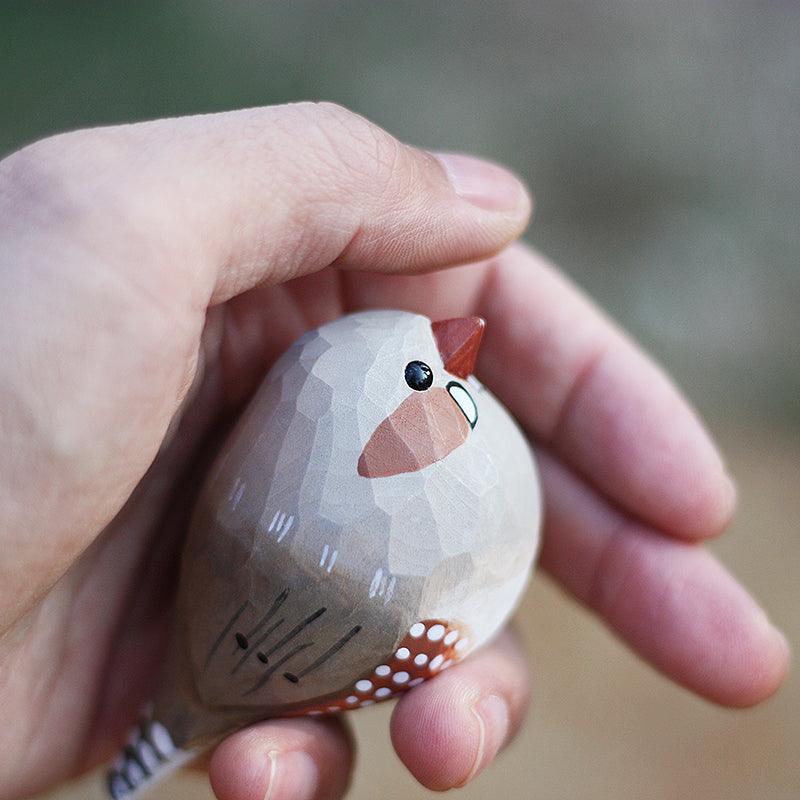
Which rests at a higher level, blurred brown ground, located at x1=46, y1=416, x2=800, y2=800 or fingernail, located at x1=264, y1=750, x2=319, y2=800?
fingernail, located at x1=264, y1=750, x2=319, y2=800

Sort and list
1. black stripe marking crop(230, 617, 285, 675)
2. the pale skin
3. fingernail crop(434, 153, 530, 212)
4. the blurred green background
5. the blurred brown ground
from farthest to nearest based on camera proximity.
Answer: the blurred green background → the blurred brown ground → fingernail crop(434, 153, 530, 212) → black stripe marking crop(230, 617, 285, 675) → the pale skin

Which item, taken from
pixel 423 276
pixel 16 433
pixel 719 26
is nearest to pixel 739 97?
→ pixel 719 26

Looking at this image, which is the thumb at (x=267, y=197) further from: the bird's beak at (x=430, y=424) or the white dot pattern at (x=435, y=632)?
the white dot pattern at (x=435, y=632)

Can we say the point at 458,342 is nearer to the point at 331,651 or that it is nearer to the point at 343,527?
the point at 343,527

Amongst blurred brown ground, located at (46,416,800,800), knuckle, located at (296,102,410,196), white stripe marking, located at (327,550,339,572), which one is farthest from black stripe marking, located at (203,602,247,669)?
blurred brown ground, located at (46,416,800,800)

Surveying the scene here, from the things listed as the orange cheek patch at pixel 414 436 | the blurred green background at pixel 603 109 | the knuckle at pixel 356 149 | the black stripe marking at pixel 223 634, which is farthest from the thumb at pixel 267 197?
the blurred green background at pixel 603 109

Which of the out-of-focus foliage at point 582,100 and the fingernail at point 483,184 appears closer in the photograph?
the fingernail at point 483,184

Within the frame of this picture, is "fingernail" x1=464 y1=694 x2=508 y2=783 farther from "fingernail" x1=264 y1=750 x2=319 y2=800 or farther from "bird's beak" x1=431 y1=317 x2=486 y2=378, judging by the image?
"bird's beak" x1=431 y1=317 x2=486 y2=378

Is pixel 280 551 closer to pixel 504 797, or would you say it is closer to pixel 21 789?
pixel 21 789

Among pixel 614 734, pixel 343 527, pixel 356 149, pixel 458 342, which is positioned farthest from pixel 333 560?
pixel 614 734
